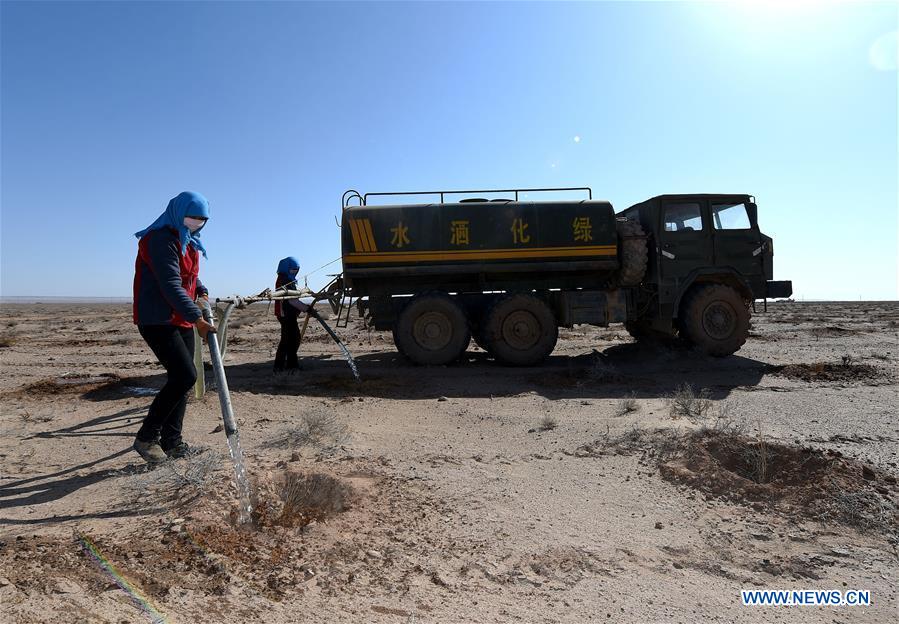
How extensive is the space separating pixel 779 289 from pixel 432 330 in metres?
6.37

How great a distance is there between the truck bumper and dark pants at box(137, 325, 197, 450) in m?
9.51

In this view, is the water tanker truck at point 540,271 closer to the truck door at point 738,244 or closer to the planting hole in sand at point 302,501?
the truck door at point 738,244

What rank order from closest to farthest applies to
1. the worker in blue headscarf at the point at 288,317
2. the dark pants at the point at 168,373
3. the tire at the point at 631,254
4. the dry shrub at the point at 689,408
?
the dark pants at the point at 168,373
the dry shrub at the point at 689,408
the worker in blue headscarf at the point at 288,317
the tire at the point at 631,254

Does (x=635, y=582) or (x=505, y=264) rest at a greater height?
(x=505, y=264)

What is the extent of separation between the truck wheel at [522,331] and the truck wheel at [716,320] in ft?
8.52

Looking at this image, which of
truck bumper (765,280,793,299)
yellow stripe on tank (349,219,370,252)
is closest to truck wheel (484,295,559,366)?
yellow stripe on tank (349,219,370,252)

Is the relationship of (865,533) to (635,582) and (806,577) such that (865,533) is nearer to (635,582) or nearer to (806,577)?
(806,577)

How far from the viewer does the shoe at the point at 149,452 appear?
3743 millimetres

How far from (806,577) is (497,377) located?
568 cm

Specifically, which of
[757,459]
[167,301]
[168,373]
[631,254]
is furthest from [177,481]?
[631,254]

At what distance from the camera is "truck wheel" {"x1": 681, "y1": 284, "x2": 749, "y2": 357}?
9328 millimetres

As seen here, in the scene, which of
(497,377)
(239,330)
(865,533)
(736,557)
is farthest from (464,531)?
(239,330)

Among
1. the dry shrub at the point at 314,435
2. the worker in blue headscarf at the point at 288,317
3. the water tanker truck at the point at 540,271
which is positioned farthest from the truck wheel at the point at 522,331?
the dry shrub at the point at 314,435

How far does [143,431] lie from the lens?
381 centimetres
